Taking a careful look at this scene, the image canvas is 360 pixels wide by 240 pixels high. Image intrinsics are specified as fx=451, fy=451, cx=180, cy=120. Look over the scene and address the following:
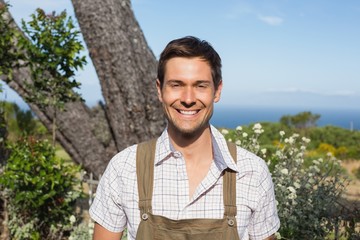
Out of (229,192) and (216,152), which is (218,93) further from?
(229,192)

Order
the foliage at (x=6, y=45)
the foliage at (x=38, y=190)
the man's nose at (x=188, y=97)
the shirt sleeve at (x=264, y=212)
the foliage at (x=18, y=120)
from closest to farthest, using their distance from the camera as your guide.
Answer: the man's nose at (x=188, y=97) → the shirt sleeve at (x=264, y=212) → the foliage at (x=38, y=190) → the foliage at (x=6, y=45) → the foliage at (x=18, y=120)

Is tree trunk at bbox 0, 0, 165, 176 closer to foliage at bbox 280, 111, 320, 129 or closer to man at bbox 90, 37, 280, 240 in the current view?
man at bbox 90, 37, 280, 240

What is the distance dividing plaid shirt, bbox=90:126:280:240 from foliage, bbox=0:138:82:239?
11.2 ft

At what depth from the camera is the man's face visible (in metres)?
2.25

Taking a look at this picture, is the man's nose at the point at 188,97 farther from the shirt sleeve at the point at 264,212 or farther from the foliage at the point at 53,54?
the foliage at the point at 53,54

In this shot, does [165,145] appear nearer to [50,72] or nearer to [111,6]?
[50,72]

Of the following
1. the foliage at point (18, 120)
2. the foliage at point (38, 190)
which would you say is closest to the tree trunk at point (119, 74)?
the foliage at point (38, 190)

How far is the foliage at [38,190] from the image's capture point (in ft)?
18.3

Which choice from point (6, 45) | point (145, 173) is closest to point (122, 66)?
point (6, 45)

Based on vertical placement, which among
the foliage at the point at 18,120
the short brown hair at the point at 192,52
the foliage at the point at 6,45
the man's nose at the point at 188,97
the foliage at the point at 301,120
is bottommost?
the foliage at the point at 301,120

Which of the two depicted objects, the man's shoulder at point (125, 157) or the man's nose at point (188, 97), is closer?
the man's nose at point (188, 97)

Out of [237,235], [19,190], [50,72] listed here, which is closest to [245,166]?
[237,235]

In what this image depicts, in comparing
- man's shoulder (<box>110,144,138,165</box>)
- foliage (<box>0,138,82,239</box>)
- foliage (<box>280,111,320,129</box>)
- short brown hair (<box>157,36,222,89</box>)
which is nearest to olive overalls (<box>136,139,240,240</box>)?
man's shoulder (<box>110,144,138,165</box>)

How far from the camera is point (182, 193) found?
2336mm
